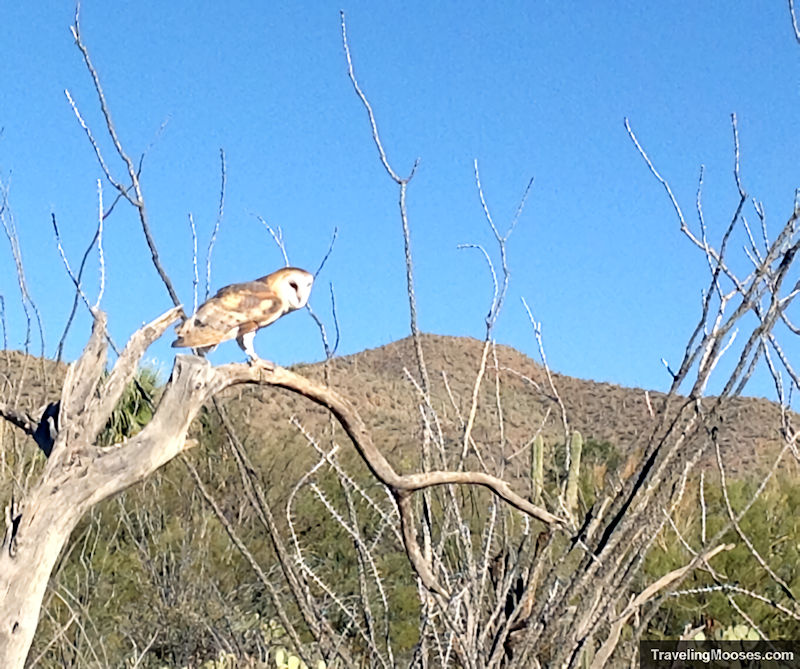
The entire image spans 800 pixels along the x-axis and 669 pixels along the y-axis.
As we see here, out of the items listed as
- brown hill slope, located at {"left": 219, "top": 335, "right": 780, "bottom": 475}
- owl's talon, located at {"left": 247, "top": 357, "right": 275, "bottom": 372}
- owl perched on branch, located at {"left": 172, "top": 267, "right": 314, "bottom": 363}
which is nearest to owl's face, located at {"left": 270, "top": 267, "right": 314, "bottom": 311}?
owl perched on branch, located at {"left": 172, "top": 267, "right": 314, "bottom": 363}

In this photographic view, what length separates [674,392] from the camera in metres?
2.75

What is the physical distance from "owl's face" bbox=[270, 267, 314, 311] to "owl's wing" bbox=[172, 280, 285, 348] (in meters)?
0.03

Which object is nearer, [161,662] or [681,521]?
[161,662]

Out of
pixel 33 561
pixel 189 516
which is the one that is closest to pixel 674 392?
pixel 33 561

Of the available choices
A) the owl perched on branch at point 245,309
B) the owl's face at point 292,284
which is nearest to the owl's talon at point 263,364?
the owl perched on branch at point 245,309

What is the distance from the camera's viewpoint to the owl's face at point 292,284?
11.5 feet

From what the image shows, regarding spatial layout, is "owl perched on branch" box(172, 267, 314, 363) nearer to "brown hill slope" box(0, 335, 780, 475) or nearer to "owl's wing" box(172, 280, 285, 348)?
"owl's wing" box(172, 280, 285, 348)

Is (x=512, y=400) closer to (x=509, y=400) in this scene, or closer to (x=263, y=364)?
(x=509, y=400)

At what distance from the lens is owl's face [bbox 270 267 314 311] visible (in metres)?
3.52

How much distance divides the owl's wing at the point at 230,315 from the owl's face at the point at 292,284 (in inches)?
1.3

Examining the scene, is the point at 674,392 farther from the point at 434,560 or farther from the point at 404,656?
the point at 404,656

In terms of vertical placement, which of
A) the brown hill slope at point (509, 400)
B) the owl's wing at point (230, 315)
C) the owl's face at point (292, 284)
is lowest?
the owl's wing at point (230, 315)

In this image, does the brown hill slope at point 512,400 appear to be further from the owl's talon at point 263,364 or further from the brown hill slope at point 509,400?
the owl's talon at point 263,364

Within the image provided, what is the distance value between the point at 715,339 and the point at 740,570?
4.79 m
